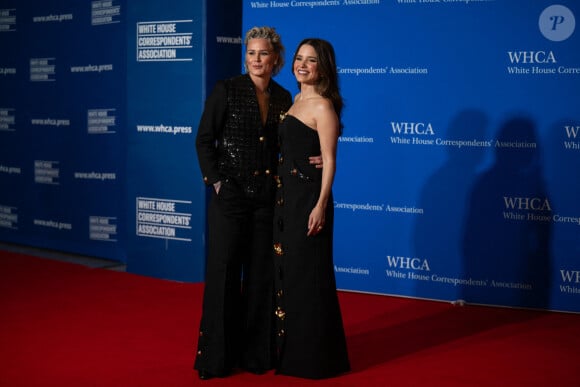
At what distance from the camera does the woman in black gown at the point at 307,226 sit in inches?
157

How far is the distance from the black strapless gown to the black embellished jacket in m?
0.11

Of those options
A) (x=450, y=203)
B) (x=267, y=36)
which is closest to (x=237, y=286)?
(x=267, y=36)

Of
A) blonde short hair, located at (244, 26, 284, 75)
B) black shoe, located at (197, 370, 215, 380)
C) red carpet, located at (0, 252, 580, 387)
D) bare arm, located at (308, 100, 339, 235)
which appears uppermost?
blonde short hair, located at (244, 26, 284, 75)

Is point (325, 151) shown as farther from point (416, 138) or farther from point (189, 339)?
point (416, 138)

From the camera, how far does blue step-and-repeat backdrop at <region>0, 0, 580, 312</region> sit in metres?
5.63

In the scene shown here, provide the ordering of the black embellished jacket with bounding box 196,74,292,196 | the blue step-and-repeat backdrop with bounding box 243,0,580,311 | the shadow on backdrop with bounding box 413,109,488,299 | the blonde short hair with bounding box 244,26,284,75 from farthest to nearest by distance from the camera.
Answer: the shadow on backdrop with bounding box 413,109,488,299
the blue step-and-repeat backdrop with bounding box 243,0,580,311
the black embellished jacket with bounding box 196,74,292,196
the blonde short hair with bounding box 244,26,284,75

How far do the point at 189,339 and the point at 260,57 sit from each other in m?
1.84

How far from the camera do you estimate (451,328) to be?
524cm

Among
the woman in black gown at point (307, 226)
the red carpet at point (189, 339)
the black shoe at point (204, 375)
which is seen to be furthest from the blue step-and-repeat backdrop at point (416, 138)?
the black shoe at point (204, 375)

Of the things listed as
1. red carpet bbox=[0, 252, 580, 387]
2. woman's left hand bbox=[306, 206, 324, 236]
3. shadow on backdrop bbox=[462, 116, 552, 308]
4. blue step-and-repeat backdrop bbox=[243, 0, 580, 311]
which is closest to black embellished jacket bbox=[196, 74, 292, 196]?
woman's left hand bbox=[306, 206, 324, 236]

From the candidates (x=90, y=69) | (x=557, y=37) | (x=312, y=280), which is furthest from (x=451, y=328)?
(x=90, y=69)

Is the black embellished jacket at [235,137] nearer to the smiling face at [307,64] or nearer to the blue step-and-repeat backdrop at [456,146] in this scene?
the smiling face at [307,64]

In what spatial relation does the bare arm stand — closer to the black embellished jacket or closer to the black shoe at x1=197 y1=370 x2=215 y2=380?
the black embellished jacket

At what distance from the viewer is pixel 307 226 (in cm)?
402
